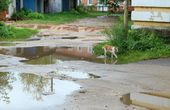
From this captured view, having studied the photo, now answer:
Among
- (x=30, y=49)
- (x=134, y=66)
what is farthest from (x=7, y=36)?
(x=134, y=66)

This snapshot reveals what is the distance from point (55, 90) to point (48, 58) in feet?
17.4

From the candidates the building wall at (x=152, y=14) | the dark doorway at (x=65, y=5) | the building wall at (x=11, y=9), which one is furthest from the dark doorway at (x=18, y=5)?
the building wall at (x=152, y=14)

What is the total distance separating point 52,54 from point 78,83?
225 inches

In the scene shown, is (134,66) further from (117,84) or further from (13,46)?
(13,46)

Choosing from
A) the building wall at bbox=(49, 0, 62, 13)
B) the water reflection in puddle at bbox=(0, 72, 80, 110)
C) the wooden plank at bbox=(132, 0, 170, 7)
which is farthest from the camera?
the building wall at bbox=(49, 0, 62, 13)

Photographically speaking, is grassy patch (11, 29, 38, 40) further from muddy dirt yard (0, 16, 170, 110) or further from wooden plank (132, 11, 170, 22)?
wooden plank (132, 11, 170, 22)

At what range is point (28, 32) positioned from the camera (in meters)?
22.5

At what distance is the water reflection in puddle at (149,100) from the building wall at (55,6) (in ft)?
110

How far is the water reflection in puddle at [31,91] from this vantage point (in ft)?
23.5

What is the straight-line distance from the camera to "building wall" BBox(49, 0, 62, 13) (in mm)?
40519

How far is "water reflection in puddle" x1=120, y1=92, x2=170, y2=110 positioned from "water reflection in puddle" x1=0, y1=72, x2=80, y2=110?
1.45 meters

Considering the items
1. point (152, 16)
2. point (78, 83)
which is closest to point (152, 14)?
point (152, 16)

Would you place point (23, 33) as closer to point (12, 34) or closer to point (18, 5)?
point (12, 34)

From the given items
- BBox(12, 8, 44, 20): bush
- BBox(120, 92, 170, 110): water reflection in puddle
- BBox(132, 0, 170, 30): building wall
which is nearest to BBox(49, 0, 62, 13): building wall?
BBox(12, 8, 44, 20): bush
